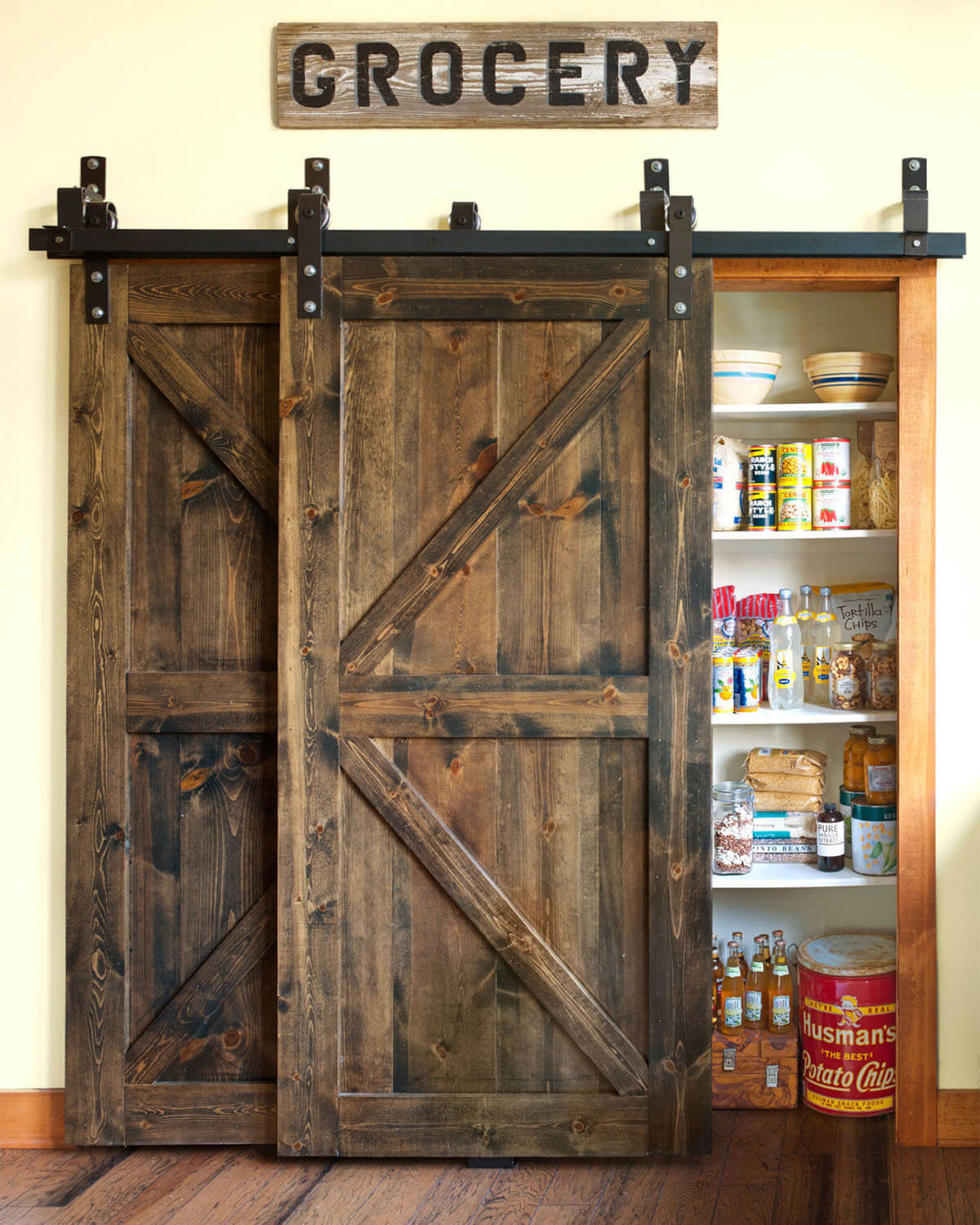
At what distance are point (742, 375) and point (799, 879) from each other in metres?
1.27

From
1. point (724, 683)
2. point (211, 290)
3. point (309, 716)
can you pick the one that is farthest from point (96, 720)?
point (724, 683)

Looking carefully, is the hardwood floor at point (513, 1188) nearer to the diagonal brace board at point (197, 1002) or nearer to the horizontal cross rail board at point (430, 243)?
the diagonal brace board at point (197, 1002)

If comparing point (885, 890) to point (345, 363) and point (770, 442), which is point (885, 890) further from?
point (345, 363)

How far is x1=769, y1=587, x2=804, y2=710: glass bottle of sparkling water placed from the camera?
2.66 m

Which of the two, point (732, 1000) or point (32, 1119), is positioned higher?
point (732, 1000)

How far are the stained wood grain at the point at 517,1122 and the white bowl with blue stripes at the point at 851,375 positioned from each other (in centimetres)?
178

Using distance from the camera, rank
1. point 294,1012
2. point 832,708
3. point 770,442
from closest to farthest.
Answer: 1. point 294,1012
2. point 832,708
3. point 770,442

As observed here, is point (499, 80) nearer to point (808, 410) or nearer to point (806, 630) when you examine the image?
point (808, 410)

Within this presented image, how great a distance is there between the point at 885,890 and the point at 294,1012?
167 cm

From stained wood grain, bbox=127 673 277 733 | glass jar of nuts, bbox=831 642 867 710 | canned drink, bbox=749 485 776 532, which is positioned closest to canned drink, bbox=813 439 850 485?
canned drink, bbox=749 485 776 532

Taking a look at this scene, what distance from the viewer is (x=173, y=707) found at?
2.34 m

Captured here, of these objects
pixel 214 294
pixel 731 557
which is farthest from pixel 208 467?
pixel 731 557

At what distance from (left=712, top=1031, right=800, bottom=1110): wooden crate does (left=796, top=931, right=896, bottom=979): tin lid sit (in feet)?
0.65

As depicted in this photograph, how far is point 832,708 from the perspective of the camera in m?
2.64
